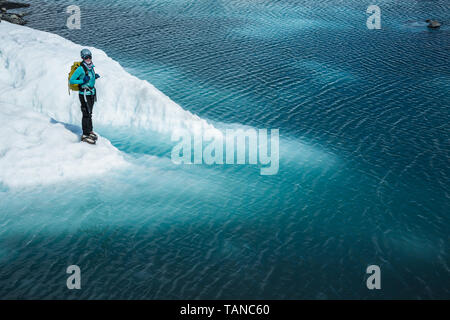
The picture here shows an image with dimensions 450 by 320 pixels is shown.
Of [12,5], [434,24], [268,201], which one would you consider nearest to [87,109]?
[268,201]

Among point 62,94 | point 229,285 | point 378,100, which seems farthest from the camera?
point 378,100

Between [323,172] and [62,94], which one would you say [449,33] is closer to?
[323,172]

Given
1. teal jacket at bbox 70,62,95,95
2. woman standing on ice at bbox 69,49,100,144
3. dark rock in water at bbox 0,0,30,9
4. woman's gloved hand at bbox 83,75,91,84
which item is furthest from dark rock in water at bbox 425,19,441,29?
dark rock in water at bbox 0,0,30,9

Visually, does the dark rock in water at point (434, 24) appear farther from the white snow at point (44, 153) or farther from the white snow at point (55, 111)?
the white snow at point (44, 153)

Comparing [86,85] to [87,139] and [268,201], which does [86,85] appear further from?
[268,201]

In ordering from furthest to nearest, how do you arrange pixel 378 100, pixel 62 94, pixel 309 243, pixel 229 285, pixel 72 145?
pixel 378 100 < pixel 62 94 < pixel 72 145 < pixel 309 243 < pixel 229 285

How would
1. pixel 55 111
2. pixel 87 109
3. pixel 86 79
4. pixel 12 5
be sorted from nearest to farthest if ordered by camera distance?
pixel 86 79 → pixel 87 109 → pixel 55 111 → pixel 12 5
